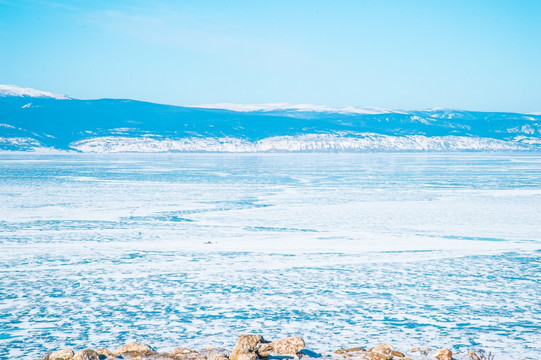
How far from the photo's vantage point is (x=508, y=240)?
40.8ft

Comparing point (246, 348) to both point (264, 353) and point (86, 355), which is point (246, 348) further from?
point (86, 355)

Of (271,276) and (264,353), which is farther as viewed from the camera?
(271,276)

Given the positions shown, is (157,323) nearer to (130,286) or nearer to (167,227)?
(130,286)

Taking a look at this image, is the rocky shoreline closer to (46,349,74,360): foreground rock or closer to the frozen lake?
(46,349,74,360): foreground rock

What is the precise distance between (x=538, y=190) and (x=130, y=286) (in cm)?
2133

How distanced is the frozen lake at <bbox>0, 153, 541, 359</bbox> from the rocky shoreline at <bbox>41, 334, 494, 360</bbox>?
337 millimetres

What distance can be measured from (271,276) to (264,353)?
12.6ft

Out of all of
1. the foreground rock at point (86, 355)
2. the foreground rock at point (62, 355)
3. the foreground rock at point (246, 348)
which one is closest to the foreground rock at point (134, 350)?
the foreground rock at point (86, 355)

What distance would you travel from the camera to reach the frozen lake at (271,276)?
637 cm

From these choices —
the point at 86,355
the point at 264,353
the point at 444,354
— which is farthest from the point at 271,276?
the point at 86,355

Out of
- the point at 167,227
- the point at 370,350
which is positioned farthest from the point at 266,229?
the point at 370,350

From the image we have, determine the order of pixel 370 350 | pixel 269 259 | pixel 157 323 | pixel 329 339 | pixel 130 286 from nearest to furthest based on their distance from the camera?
1. pixel 370 350
2. pixel 329 339
3. pixel 157 323
4. pixel 130 286
5. pixel 269 259

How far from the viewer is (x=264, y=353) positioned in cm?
529

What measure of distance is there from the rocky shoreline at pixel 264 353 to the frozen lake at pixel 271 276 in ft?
1.11
